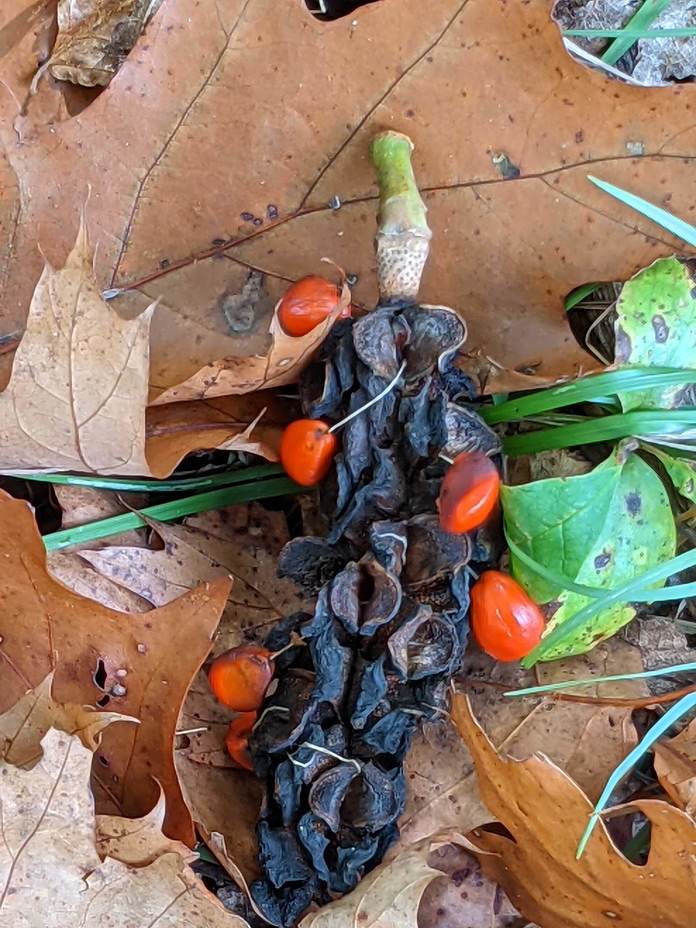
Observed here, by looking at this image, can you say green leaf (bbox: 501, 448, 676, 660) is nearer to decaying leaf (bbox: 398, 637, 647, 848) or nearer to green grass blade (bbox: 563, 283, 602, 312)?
decaying leaf (bbox: 398, 637, 647, 848)

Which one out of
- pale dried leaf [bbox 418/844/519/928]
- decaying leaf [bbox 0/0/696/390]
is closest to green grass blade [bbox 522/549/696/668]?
decaying leaf [bbox 0/0/696/390]

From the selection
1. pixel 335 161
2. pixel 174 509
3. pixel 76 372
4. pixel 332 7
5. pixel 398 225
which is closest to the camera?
pixel 76 372

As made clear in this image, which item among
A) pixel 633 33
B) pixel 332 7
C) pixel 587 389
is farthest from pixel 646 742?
pixel 332 7

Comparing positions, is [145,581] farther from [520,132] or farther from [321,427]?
[520,132]

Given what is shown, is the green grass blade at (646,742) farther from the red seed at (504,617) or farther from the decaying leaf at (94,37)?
the decaying leaf at (94,37)

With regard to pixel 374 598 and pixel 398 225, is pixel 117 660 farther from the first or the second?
pixel 398 225

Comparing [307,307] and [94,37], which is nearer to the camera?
[307,307]
